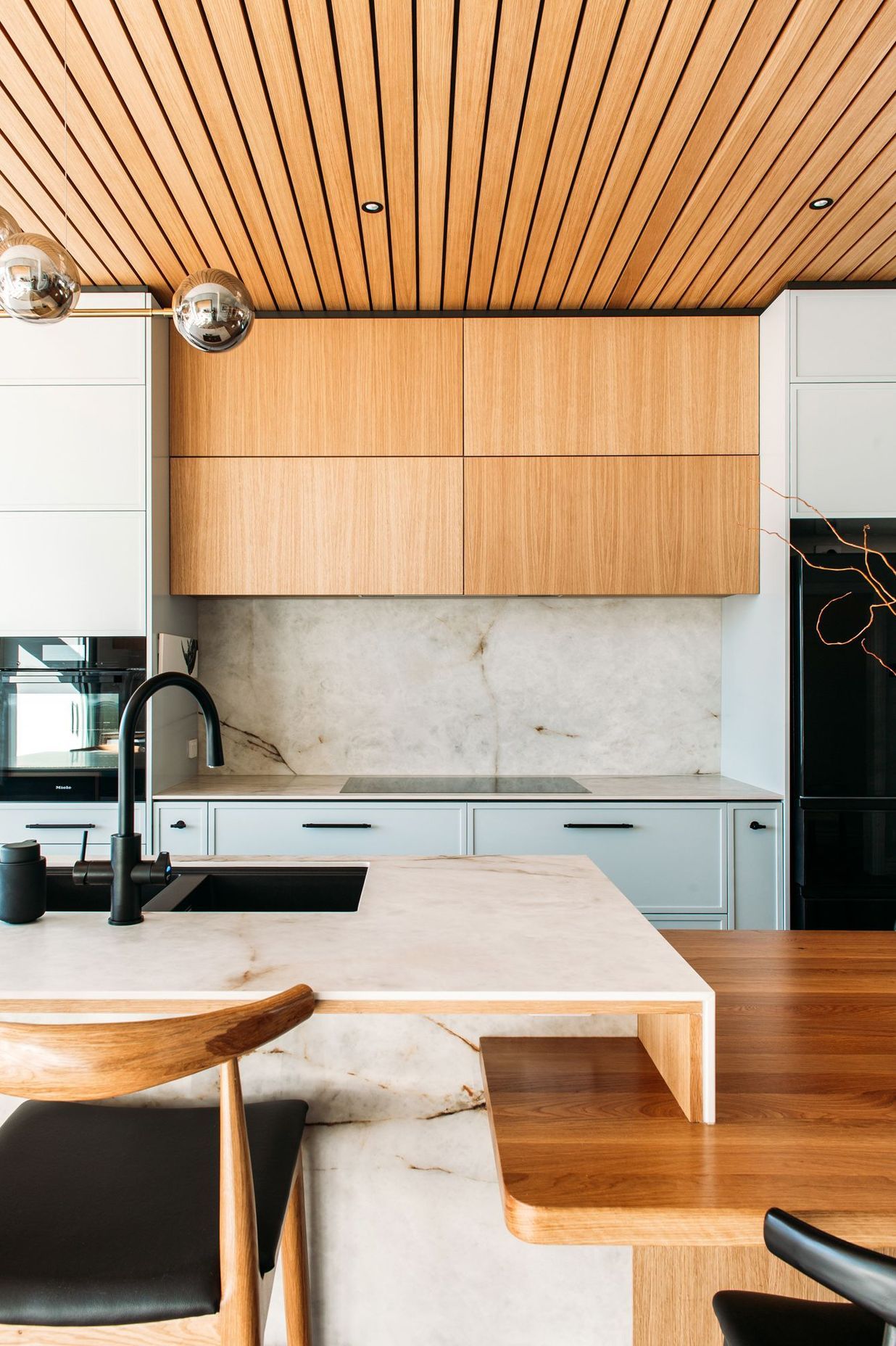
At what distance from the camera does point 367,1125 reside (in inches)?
49.4

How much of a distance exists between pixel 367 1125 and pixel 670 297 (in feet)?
9.47

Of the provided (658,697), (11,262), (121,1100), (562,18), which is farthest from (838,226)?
(121,1100)

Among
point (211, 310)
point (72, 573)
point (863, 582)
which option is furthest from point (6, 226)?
point (863, 582)

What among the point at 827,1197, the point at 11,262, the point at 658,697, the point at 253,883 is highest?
the point at 11,262

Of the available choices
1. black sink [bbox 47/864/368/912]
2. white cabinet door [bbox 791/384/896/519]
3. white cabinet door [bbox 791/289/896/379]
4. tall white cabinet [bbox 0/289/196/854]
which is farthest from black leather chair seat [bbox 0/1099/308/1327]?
white cabinet door [bbox 791/289/896/379]

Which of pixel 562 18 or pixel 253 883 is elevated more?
pixel 562 18

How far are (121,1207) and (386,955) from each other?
1.35 feet

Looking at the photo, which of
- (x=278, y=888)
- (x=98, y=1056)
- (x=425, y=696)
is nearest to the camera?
(x=98, y=1056)

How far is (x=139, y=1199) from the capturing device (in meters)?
0.97

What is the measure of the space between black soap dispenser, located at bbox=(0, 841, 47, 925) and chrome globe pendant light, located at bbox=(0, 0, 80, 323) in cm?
90

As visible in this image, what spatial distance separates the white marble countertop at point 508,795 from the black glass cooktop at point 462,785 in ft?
0.17

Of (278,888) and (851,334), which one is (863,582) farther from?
(278,888)

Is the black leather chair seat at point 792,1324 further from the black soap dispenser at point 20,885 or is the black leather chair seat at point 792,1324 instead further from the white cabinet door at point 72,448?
the white cabinet door at point 72,448

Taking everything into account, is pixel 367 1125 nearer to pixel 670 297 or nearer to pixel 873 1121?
pixel 873 1121
